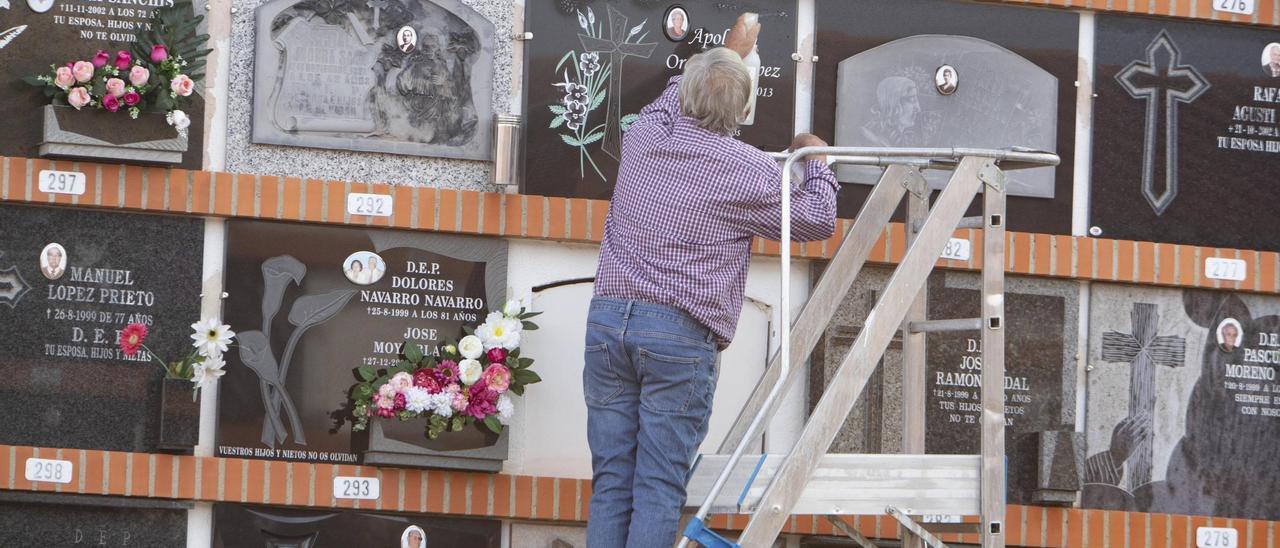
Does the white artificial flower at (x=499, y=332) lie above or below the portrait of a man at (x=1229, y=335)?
below

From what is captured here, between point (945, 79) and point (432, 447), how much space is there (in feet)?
7.42

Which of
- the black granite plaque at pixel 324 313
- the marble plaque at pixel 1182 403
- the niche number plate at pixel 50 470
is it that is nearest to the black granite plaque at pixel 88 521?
the niche number plate at pixel 50 470

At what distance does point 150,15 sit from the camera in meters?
5.55

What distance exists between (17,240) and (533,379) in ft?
5.85

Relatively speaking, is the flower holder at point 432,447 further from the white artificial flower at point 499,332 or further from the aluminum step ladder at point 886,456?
the aluminum step ladder at point 886,456

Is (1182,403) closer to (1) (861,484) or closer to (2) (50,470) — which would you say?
(1) (861,484)

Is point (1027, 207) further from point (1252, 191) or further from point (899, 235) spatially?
point (1252, 191)

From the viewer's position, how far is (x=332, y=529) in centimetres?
548

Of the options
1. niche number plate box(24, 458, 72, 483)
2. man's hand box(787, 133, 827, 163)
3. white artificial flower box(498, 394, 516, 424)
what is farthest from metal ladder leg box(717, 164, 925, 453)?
niche number plate box(24, 458, 72, 483)

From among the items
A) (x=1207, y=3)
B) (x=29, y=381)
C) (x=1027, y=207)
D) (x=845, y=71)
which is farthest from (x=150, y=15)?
(x=1207, y=3)

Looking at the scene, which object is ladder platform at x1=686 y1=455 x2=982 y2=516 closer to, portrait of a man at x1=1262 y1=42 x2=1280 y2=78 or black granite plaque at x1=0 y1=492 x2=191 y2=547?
black granite plaque at x1=0 y1=492 x2=191 y2=547

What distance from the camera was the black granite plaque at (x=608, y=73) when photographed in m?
5.71

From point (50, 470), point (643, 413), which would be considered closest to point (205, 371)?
point (50, 470)

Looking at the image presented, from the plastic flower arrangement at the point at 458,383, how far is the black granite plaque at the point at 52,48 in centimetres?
101
